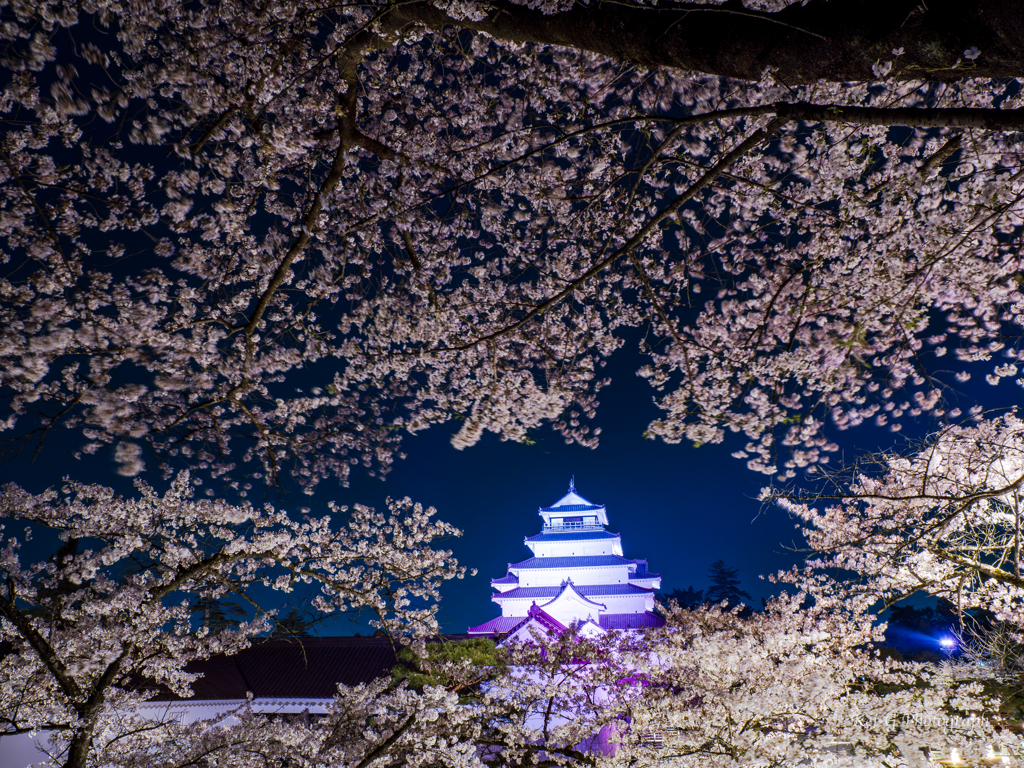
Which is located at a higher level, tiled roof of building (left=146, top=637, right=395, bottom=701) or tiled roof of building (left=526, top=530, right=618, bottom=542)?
tiled roof of building (left=526, top=530, right=618, bottom=542)

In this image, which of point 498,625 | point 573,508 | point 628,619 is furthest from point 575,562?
point 498,625

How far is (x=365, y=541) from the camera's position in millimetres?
6238

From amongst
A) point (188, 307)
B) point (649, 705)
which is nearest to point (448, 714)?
point (649, 705)

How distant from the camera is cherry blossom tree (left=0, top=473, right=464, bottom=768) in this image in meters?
4.65

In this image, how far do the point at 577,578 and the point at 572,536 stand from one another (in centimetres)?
287

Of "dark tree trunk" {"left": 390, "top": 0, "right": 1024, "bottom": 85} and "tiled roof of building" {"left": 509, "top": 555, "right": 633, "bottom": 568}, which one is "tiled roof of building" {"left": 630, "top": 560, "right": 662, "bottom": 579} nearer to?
"tiled roof of building" {"left": 509, "top": 555, "right": 633, "bottom": 568}

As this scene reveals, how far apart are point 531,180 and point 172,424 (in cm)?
400

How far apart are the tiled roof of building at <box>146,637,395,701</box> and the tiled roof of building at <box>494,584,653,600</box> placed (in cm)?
1657

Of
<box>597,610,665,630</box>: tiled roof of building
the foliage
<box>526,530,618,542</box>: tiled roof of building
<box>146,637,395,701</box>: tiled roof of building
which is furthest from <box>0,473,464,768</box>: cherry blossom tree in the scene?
the foliage

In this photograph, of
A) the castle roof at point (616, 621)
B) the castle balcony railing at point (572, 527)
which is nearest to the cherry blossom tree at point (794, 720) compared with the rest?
the castle roof at point (616, 621)

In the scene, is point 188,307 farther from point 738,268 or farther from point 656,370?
point 738,268

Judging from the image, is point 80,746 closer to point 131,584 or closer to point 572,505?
point 131,584

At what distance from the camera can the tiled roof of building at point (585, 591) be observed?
3194 cm

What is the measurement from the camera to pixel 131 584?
5.33 meters
